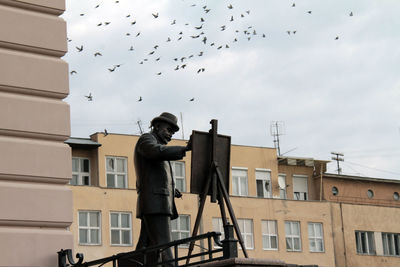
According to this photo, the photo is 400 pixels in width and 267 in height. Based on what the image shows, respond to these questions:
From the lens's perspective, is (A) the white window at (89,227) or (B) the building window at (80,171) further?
(B) the building window at (80,171)

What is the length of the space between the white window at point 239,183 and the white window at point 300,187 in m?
3.63

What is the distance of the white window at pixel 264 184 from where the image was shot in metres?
52.8

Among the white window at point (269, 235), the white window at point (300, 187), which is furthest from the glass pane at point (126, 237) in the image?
the white window at point (300, 187)

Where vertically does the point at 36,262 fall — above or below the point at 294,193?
below

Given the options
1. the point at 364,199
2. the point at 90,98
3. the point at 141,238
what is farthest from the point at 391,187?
the point at 141,238

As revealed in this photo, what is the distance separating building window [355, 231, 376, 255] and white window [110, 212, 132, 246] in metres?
13.4

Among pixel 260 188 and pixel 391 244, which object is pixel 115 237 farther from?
pixel 391 244

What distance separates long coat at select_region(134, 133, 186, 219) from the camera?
1025 centimetres

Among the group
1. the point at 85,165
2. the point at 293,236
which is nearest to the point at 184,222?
the point at 85,165

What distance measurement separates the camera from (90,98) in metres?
14.6

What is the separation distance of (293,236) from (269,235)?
1524 mm

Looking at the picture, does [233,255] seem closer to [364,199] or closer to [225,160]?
[225,160]

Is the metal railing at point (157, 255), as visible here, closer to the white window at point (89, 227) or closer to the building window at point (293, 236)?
the white window at point (89, 227)

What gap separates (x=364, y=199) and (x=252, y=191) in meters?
7.46
